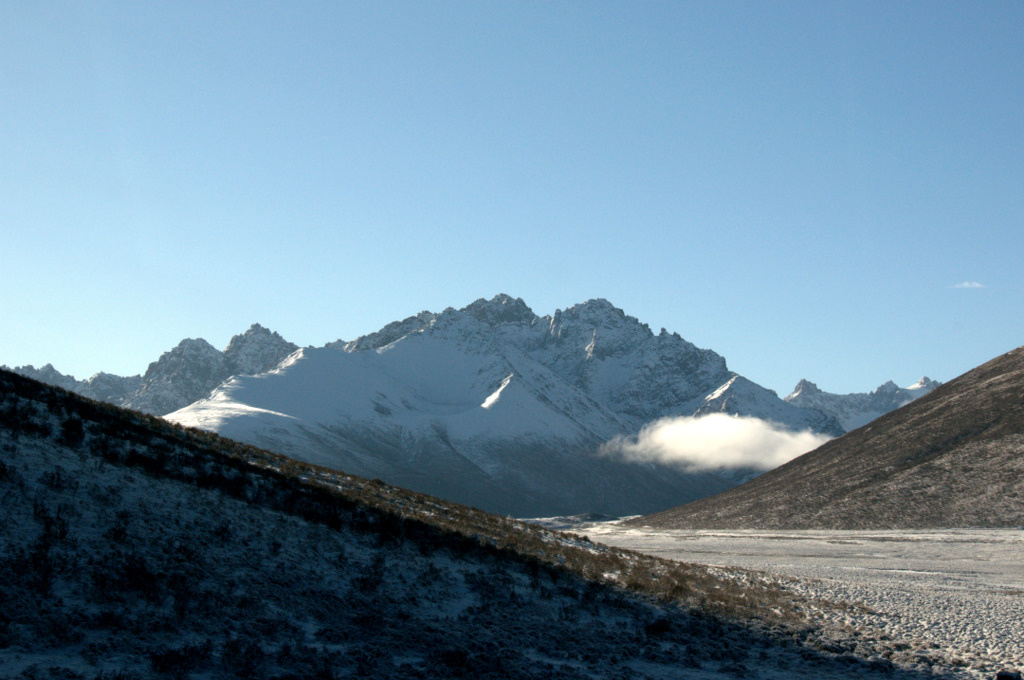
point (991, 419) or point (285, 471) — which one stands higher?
point (991, 419)

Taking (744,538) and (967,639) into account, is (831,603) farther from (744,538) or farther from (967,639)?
(744,538)

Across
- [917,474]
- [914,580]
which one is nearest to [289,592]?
[914,580]

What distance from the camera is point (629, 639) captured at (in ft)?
85.3

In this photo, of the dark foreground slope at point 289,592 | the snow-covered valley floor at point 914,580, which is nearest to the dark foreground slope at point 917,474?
the snow-covered valley floor at point 914,580

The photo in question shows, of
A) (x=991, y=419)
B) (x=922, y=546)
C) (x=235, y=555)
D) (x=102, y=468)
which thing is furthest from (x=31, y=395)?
(x=991, y=419)

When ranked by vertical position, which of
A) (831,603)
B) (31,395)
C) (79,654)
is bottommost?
(79,654)

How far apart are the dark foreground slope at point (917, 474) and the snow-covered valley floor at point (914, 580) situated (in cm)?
743

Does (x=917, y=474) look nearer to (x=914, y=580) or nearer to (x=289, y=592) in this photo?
(x=914, y=580)

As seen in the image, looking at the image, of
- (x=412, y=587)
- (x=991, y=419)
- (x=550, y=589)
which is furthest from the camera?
(x=991, y=419)

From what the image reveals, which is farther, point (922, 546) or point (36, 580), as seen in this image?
point (922, 546)

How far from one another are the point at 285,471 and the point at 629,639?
23.5 m

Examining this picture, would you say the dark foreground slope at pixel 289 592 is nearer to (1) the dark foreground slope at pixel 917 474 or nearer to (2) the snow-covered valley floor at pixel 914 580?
(2) the snow-covered valley floor at pixel 914 580

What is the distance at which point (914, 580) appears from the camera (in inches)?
1779

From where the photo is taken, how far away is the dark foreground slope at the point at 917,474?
8938 cm
